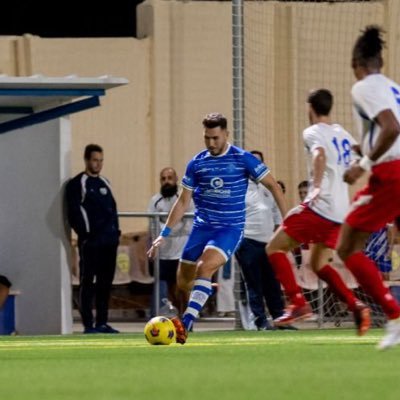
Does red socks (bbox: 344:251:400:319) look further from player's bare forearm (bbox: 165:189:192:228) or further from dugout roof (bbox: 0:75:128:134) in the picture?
dugout roof (bbox: 0:75:128:134)

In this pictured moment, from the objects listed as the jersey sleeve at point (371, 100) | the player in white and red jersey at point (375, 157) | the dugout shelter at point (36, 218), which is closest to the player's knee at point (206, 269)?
the player in white and red jersey at point (375, 157)

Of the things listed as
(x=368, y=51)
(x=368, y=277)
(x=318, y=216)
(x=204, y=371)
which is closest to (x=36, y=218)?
(x=318, y=216)

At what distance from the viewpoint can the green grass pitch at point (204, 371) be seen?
8.85 metres

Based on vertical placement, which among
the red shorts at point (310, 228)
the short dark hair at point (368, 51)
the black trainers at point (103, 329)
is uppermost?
the short dark hair at point (368, 51)

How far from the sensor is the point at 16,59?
26719 millimetres

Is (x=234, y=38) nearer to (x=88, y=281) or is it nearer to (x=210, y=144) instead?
(x=88, y=281)

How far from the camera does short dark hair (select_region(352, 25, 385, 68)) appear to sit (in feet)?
40.4

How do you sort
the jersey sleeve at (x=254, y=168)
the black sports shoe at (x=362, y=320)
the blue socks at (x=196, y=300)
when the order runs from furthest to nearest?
the jersey sleeve at (x=254, y=168) < the blue socks at (x=196, y=300) < the black sports shoe at (x=362, y=320)

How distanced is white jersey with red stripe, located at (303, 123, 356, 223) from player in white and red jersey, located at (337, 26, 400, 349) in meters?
3.25

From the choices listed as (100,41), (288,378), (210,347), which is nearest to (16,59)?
(100,41)

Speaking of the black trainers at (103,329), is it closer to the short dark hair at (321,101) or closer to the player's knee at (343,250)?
the short dark hair at (321,101)

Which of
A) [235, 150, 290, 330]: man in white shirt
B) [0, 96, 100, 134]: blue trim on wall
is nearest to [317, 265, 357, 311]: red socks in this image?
[235, 150, 290, 330]: man in white shirt

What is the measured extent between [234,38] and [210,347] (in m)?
8.25

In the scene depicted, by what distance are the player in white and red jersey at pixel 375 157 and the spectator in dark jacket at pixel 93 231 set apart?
7.90 metres
